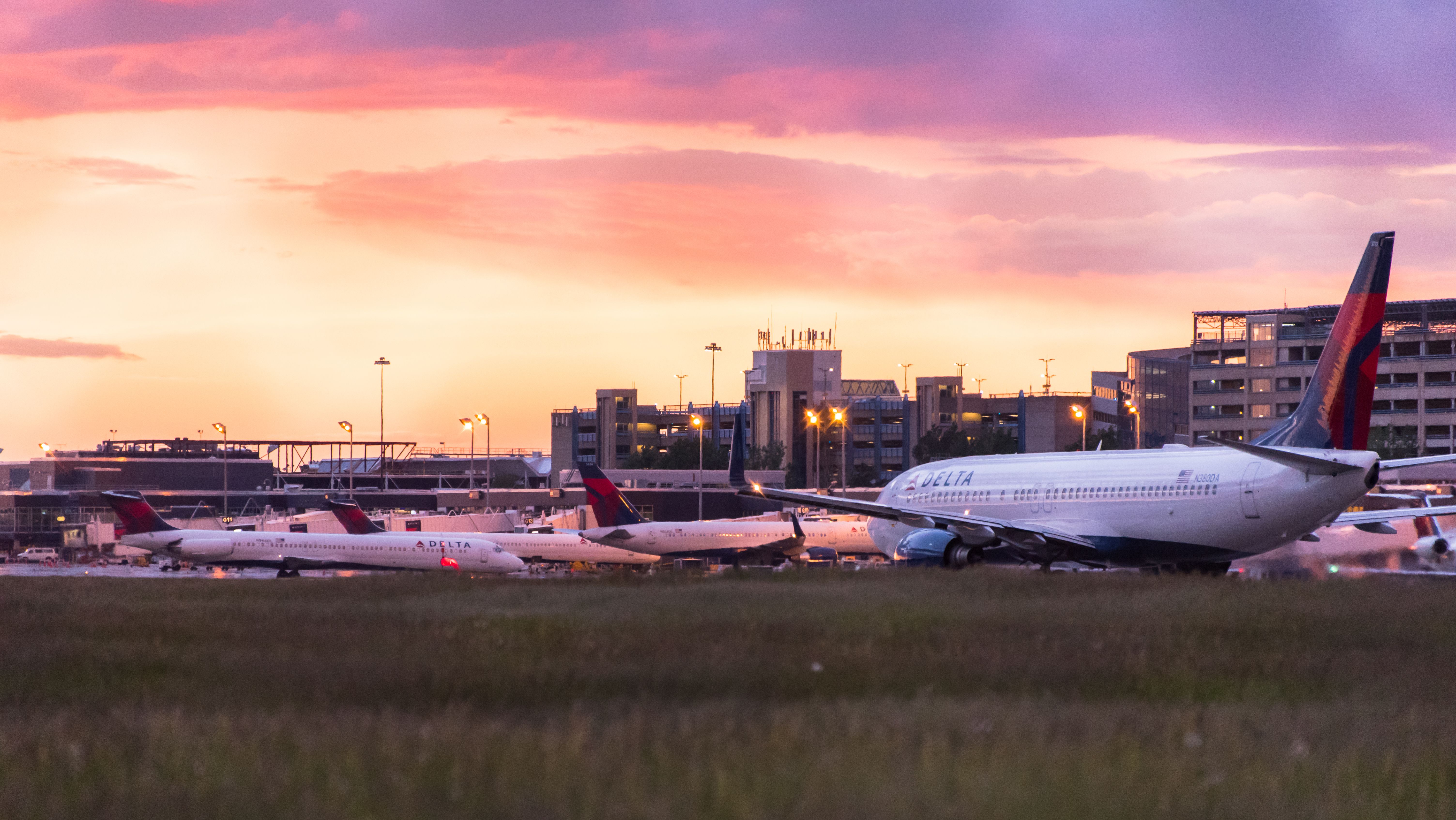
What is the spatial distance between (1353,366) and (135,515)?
71078 millimetres

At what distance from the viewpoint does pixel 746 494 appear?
4591 centimetres

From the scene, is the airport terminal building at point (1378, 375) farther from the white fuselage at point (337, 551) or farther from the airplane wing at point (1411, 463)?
the airplane wing at point (1411, 463)

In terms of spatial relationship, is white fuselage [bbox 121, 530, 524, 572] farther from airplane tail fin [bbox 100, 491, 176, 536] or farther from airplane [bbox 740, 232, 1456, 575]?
airplane [bbox 740, 232, 1456, 575]

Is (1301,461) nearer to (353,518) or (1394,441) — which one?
(353,518)

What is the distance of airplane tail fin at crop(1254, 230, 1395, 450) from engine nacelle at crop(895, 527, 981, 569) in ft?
32.7

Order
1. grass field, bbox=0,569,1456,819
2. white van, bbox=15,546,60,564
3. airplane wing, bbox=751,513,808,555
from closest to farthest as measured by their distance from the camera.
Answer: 1. grass field, bbox=0,569,1456,819
2. airplane wing, bbox=751,513,808,555
3. white van, bbox=15,546,60,564

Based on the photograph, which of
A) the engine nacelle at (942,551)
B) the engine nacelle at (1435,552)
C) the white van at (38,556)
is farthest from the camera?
the white van at (38,556)

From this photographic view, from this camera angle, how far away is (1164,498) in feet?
143

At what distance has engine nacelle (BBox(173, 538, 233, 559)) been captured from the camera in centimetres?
8706

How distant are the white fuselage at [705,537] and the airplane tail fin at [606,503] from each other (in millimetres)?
515

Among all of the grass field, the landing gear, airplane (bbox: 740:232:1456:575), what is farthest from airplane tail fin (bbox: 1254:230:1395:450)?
the grass field

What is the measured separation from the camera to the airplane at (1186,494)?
4047cm

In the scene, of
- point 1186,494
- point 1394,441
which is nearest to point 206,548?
point 1186,494

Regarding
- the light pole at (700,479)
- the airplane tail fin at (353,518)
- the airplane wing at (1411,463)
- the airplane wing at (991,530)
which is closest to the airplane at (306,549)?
the airplane tail fin at (353,518)
